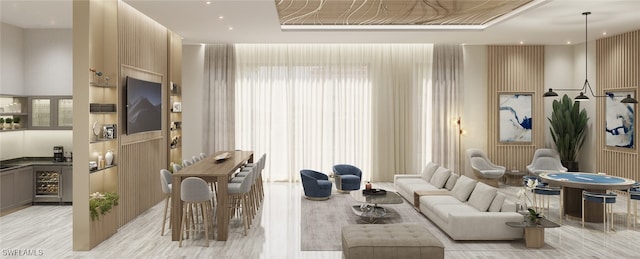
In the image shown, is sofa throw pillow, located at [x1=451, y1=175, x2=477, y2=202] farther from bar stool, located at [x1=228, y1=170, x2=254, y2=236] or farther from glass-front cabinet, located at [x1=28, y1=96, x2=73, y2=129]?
glass-front cabinet, located at [x1=28, y1=96, x2=73, y2=129]

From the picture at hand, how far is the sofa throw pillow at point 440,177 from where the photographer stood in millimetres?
8070

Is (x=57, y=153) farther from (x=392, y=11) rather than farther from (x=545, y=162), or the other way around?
(x=545, y=162)

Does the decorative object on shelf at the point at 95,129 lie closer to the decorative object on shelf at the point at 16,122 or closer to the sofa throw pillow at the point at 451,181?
the decorative object on shelf at the point at 16,122

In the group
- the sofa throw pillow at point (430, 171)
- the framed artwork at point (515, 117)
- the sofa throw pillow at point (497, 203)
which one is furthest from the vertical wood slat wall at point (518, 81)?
the sofa throw pillow at point (497, 203)

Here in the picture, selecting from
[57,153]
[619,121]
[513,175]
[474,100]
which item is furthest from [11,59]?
[619,121]

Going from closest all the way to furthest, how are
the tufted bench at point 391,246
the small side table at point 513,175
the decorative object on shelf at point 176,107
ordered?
the tufted bench at point 391,246 < the decorative object on shelf at point 176,107 < the small side table at point 513,175

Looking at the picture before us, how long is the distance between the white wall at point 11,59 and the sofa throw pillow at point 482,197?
808 centimetres

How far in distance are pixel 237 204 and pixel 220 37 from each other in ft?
13.7

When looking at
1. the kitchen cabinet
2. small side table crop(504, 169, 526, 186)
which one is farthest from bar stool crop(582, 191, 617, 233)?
the kitchen cabinet

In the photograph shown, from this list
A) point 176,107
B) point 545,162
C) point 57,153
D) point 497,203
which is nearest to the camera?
point 497,203

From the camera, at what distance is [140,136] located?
24.7ft

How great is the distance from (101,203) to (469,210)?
4.96 metres

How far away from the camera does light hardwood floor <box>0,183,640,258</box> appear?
5.49 metres

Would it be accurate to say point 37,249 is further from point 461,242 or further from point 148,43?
point 461,242
